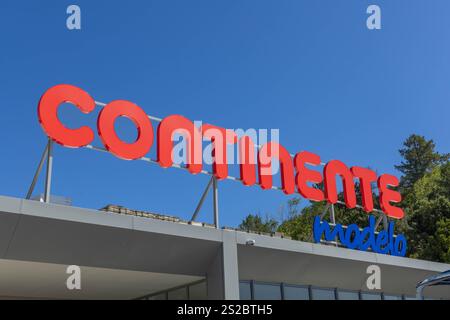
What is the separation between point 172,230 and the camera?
18.6 metres

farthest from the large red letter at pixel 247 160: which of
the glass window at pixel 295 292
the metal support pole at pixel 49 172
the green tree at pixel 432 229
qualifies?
the green tree at pixel 432 229

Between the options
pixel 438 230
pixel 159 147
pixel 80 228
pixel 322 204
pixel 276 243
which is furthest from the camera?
pixel 322 204

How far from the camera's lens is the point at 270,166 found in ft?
86.5

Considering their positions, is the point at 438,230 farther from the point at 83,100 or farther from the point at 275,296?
the point at 83,100

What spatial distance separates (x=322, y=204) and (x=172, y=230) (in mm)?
62073

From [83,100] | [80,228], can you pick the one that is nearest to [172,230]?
[80,228]

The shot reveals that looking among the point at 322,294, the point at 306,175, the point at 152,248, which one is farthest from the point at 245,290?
the point at 306,175

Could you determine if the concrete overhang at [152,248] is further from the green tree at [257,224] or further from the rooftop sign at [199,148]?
the green tree at [257,224]

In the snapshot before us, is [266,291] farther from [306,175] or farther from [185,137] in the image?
[306,175]

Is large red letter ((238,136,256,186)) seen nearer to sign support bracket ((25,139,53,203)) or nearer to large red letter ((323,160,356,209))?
large red letter ((323,160,356,209))

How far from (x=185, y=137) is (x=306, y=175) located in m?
6.77

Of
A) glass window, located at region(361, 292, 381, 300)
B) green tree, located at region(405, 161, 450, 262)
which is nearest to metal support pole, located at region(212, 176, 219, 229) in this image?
glass window, located at region(361, 292, 381, 300)

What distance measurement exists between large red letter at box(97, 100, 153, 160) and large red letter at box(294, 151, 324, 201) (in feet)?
25.9
